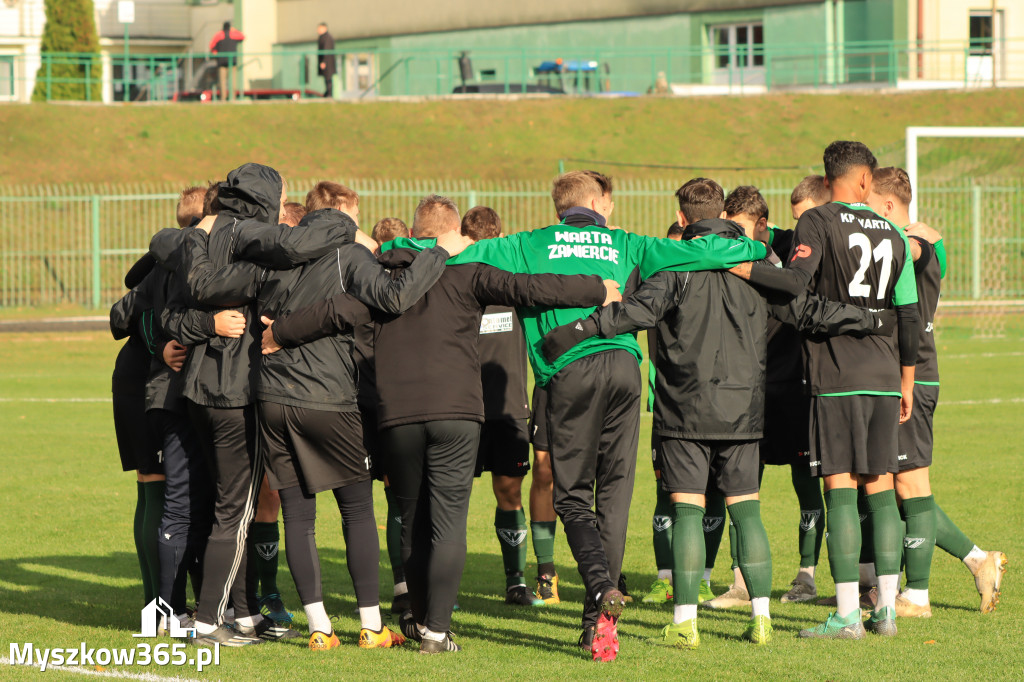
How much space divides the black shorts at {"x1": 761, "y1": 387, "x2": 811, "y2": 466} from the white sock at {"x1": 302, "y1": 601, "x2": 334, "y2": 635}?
254 centimetres

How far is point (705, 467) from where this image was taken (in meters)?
5.52

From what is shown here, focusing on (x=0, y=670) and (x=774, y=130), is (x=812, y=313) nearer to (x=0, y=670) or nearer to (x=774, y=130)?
(x=0, y=670)

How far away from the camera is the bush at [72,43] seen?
3922 cm

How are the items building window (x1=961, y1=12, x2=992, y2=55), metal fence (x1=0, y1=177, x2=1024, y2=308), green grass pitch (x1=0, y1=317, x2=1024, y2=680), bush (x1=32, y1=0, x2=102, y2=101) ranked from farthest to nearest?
bush (x1=32, y1=0, x2=102, y2=101)
building window (x1=961, y1=12, x2=992, y2=55)
metal fence (x1=0, y1=177, x2=1024, y2=308)
green grass pitch (x1=0, y1=317, x2=1024, y2=680)

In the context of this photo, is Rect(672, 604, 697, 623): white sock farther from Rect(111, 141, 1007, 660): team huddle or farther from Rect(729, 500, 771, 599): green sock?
Rect(729, 500, 771, 599): green sock

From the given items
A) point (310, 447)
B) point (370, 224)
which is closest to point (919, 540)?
point (310, 447)

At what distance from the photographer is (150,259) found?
602 cm

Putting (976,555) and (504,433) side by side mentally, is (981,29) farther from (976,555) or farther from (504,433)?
(504,433)

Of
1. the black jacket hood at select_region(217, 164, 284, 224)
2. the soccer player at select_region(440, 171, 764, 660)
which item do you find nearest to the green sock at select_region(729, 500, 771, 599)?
the soccer player at select_region(440, 171, 764, 660)

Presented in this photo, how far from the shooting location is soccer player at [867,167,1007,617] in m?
6.01

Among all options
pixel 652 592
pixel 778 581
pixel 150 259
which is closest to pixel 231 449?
pixel 150 259

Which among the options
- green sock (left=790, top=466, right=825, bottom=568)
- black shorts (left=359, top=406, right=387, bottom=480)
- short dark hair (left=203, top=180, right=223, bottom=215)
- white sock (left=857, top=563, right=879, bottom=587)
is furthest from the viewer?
green sock (left=790, top=466, right=825, bottom=568)

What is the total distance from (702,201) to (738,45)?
36726 millimetres

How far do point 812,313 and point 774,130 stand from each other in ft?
99.4
